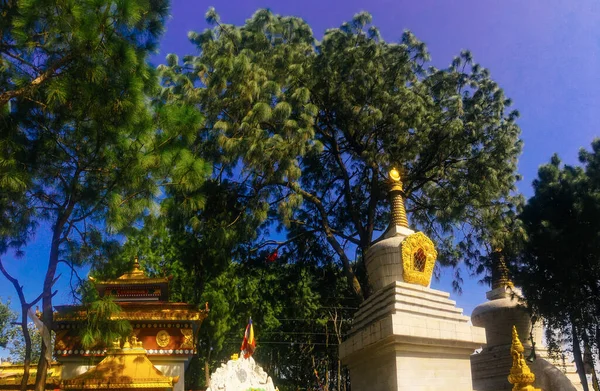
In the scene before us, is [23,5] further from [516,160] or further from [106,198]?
[516,160]

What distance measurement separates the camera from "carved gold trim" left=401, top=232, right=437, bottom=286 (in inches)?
464

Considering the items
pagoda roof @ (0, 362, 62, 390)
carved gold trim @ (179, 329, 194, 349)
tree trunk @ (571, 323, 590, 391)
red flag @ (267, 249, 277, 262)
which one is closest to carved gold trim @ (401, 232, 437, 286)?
red flag @ (267, 249, 277, 262)

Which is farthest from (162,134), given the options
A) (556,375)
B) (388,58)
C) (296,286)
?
(556,375)

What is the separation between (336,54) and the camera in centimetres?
1836

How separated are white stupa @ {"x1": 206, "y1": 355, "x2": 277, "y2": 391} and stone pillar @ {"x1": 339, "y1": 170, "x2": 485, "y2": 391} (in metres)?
2.23

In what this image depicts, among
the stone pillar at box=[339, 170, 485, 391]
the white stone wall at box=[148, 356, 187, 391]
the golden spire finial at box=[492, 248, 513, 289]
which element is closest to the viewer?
the stone pillar at box=[339, 170, 485, 391]

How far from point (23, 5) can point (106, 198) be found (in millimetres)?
3605

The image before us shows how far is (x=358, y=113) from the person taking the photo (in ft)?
59.0

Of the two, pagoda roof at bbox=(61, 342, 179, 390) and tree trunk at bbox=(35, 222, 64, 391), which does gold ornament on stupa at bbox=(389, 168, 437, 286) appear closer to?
tree trunk at bbox=(35, 222, 64, 391)

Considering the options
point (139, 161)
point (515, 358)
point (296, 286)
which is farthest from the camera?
point (296, 286)

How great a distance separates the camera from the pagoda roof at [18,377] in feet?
56.9

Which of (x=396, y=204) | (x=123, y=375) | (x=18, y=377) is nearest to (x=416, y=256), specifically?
(x=396, y=204)

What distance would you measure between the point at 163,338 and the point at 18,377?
5.46 m

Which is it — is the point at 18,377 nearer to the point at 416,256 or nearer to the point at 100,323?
the point at 100,323
